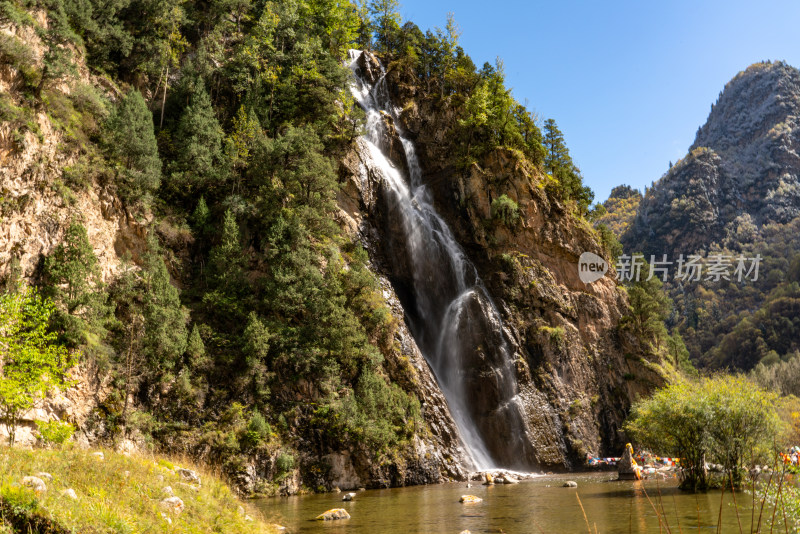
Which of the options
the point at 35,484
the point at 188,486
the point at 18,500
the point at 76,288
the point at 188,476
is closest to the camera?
the point at 18,500

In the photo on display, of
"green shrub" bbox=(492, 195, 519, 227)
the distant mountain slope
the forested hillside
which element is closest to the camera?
the forested hillside

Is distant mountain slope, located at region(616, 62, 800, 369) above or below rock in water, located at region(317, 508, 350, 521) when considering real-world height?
above

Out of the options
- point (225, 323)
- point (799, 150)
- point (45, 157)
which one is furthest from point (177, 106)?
point (799, 150)

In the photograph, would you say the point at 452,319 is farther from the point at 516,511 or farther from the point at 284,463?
the point at 516,511

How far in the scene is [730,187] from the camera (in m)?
157

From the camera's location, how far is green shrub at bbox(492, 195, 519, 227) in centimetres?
4784

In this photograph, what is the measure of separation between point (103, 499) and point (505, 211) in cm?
4178

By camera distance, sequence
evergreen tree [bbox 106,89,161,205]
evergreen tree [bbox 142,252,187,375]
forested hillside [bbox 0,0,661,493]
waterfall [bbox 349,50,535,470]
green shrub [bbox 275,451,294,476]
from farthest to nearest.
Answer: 1. waterfall [bbox 349,50,535,470]
2. evergreen tree [bbox 106,89,161,205]
3. evergreen tree [bbox 142,252,187,375]
4. green shrub [bbox 275,451,294,476]
5. forested hillside [bbox 0,0,661,493]

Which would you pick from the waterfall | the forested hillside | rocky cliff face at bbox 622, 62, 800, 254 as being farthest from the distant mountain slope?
the waterfall

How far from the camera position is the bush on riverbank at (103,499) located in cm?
867

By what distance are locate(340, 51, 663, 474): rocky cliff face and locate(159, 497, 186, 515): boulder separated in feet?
98.4

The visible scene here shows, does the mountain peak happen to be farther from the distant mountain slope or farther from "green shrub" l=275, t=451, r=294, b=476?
"green shrub" l=275, t=451, r=294, b=476

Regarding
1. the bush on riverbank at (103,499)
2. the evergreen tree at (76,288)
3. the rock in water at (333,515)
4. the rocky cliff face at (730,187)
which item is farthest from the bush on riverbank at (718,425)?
the rocky cliff face at (730,187)

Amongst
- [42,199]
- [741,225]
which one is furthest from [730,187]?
[42,199]
